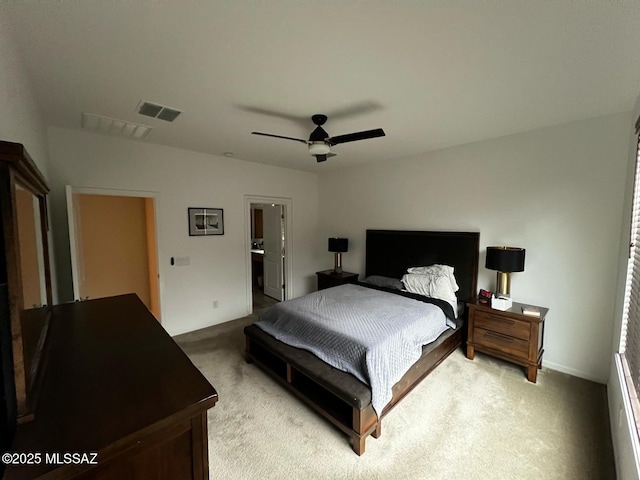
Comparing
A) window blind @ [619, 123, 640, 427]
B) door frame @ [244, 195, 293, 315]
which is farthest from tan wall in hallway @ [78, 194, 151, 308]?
window blind @ [619, 123, 640, 427]

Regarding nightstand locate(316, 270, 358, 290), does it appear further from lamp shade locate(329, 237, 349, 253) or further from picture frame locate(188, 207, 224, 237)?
picture frame locate(188, 207, 224, 237)

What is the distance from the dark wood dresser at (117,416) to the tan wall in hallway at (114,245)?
3.39 meters

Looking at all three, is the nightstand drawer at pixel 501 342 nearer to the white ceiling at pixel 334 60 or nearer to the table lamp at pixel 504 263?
the table lamp at pixel 504 263

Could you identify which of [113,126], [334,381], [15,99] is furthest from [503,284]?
[113,126]

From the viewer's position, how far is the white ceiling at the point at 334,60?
126cm

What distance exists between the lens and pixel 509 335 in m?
2.75

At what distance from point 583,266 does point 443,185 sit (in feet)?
5.39

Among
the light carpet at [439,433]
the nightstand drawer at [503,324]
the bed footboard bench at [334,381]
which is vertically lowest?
the light carpet at [439,433]

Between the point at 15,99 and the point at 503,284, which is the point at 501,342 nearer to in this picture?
the point at 503,284

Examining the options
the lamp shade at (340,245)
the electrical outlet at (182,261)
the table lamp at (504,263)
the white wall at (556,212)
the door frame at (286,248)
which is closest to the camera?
the white wall at (556,212)

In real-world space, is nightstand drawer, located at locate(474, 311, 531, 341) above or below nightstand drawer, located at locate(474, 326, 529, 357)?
above

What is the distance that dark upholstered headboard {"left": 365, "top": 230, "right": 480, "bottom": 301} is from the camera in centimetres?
334

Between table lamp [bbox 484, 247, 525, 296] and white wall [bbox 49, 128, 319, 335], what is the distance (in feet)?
10.3

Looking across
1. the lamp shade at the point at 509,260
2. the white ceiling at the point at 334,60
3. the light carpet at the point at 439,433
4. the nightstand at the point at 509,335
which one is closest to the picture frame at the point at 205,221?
the white ceiling at the point at 334,60
